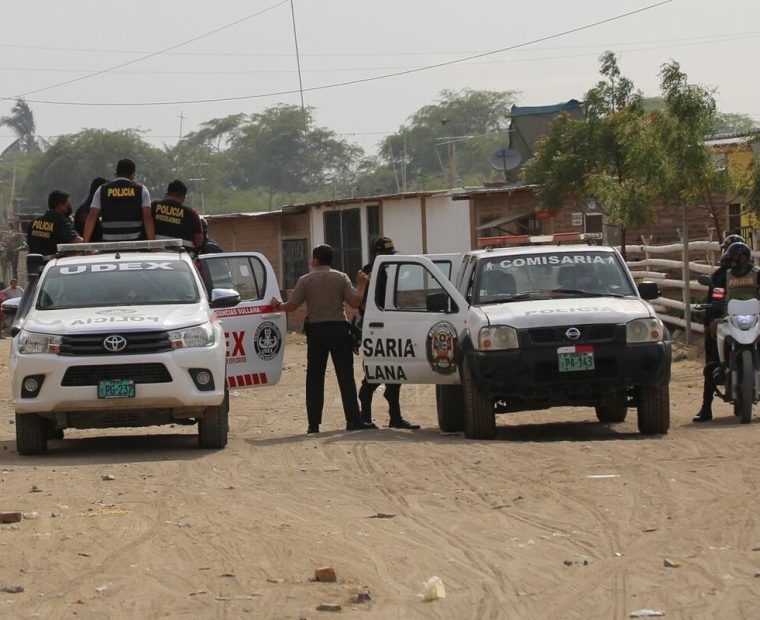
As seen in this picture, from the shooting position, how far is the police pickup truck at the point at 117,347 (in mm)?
11695

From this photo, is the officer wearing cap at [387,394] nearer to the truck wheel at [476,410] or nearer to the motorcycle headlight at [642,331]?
the truck wheel at [476,410]

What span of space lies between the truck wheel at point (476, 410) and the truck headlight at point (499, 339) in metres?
0.30

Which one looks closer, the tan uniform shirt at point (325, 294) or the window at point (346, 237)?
the tan uniform shirt at point (325, 294)

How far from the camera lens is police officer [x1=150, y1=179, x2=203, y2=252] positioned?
15125 millimetres

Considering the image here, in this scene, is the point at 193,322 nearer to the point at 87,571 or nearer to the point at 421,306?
the point at 421,306

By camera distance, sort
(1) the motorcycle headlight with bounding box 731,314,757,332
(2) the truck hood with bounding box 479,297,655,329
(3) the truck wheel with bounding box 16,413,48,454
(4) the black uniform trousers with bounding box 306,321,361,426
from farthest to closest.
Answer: (4) the black uniform trousers with bounding box 306,321,361,426 → (1) the motorcycle headlight with bounding box 731,314,757,332 → (2) the truck hood with bounding box 479,297,655,329 → (3) the truck wheel with bounding box 16,413,48,454

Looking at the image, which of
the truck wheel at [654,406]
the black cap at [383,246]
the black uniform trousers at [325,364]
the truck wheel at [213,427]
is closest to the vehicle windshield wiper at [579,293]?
the truck wheel at [654,406]

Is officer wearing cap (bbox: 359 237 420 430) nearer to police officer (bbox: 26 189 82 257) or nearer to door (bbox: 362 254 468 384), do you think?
door (bbox: 362 254 468 384)

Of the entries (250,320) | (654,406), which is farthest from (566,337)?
(250,320)

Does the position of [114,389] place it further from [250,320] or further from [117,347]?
[250,320]

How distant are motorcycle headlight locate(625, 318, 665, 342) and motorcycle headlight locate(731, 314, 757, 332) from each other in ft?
5.20

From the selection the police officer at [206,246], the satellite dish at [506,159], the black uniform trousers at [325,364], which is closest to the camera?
the black uniform trousers at [325,364]

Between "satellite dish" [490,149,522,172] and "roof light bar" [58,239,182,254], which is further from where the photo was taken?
"satellite dish" [490,149,522,172]

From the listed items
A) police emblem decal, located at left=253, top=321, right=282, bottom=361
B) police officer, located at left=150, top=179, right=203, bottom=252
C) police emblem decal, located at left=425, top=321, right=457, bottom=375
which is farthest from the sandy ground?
police officer, located at left=150, top=179, right=203, bottom=252
